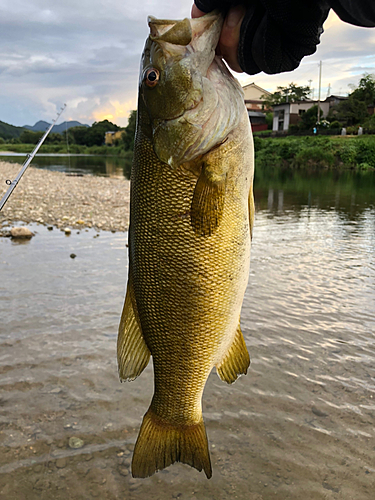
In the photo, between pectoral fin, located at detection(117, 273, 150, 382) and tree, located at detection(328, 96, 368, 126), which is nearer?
pectoral fin, located at detection(117, 273, 150, 382)

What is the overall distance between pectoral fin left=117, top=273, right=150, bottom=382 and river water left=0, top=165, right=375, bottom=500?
1409mm

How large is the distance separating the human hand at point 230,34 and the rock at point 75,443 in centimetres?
300

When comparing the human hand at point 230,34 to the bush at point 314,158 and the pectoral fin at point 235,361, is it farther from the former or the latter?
the bush at point 314,158

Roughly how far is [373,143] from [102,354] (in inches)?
1628

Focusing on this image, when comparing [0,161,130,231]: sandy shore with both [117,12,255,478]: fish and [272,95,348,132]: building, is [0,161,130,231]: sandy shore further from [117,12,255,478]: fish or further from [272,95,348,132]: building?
[272,95,348,132]: building

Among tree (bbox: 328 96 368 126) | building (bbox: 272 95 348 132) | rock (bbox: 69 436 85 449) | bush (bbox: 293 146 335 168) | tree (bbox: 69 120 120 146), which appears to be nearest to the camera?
rock (bbox: 69 436 85 449)

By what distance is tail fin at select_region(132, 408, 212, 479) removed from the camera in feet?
6.83

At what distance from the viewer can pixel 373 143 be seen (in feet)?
130

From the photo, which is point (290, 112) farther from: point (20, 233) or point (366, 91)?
point (20, 233)

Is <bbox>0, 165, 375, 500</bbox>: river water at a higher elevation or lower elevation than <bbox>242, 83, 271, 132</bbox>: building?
lower

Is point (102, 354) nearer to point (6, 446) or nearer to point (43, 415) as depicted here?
point (43, 415)

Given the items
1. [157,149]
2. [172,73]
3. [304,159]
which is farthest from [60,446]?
[304,159]

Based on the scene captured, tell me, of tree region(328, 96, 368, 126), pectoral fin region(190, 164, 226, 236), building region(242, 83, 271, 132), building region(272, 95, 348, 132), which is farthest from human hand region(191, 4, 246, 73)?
building region(242, 83, 271, 132)

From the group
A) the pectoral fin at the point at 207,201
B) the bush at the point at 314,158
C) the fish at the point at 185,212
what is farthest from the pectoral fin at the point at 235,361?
the bush at the point at 314,158
